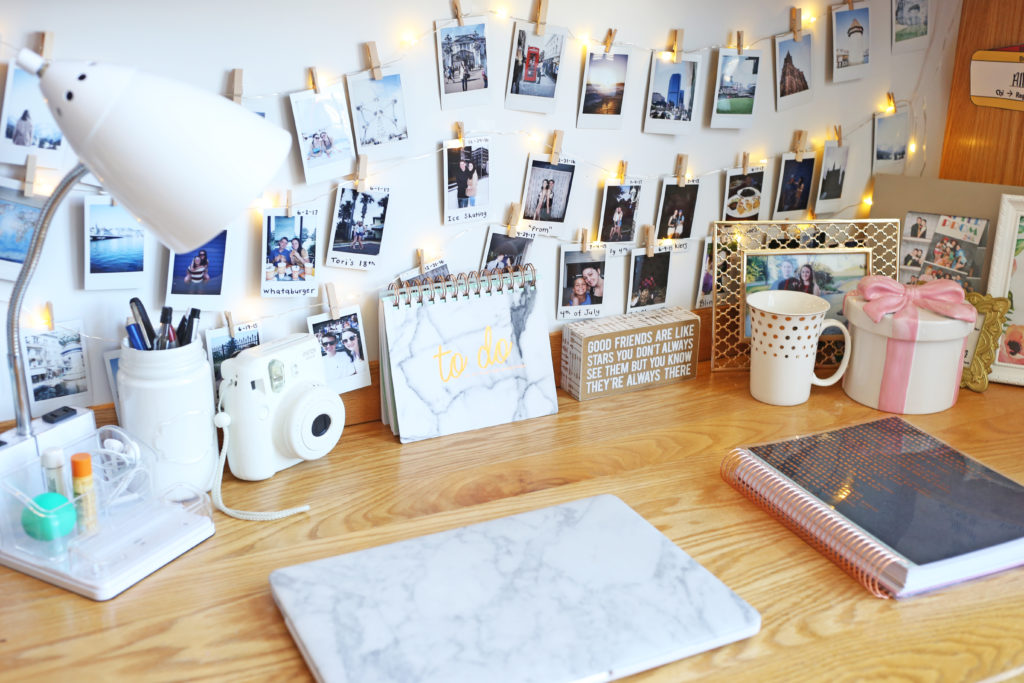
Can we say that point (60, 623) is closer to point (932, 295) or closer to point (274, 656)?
point (274, 656)

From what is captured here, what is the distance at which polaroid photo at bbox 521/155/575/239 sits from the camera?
1.24 meters

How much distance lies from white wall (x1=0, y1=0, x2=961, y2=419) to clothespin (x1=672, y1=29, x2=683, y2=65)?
1 cm

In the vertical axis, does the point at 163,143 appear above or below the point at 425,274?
above

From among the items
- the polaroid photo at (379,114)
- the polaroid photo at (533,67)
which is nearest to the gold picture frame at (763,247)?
the polaroid photo at (533,67)

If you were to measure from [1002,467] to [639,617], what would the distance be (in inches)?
23.0

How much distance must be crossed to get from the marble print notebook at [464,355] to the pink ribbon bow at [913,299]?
1.50ft

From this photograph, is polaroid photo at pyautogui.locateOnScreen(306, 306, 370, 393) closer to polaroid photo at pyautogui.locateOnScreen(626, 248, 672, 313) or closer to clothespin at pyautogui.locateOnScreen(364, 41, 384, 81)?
clothespin at pyautogui.locateOnScreen(364, 41, 384, 81)

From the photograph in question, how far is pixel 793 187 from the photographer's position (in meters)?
1.43

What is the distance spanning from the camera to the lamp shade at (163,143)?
74cm

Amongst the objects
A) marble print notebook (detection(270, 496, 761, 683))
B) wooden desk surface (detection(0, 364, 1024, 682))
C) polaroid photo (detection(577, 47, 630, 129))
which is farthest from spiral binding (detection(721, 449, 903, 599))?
polaroid photo (detection(577, 47, 630, 129))

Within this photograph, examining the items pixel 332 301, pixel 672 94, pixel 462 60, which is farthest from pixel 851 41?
pixel 332 301

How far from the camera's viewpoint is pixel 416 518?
39.1 inches

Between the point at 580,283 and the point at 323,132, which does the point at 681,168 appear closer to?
the point at 580,283

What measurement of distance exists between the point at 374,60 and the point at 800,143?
0.70 meters
